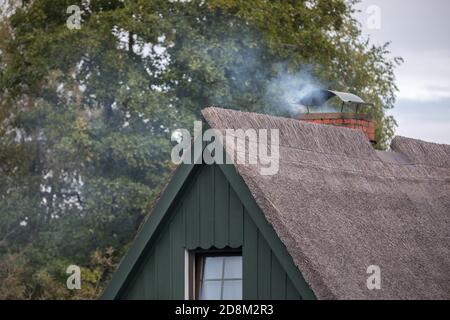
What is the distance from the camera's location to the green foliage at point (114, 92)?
2767cm

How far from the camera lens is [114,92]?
28.3 m

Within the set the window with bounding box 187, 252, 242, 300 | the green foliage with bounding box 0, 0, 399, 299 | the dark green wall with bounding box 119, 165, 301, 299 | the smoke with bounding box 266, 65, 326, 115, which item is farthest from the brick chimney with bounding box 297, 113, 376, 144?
the smoke with bounding box 266, 65, 326, 115

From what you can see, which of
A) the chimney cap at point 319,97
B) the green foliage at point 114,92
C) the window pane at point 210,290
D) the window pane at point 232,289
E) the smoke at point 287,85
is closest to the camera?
the window pane at point 232,289

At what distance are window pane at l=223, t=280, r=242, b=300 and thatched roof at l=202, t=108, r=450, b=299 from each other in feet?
3.43

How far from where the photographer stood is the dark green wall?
11328mm

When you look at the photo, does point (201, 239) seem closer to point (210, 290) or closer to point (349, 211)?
point (210, 290)

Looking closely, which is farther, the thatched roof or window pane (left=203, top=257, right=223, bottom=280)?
window pane (left=203, top=257, right=223, bottom=280)

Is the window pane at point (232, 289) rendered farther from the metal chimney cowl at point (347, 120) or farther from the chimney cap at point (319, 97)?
the chimney cap at point (319, 97)

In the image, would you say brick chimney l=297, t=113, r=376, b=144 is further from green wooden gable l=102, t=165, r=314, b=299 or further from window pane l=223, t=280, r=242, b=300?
window pane l=223, t=280, r=242, b=300

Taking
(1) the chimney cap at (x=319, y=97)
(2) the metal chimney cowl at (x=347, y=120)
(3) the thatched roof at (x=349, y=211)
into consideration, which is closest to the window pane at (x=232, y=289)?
(3) the thatched roof at (x=349, y=211)

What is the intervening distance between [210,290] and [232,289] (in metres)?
0.26

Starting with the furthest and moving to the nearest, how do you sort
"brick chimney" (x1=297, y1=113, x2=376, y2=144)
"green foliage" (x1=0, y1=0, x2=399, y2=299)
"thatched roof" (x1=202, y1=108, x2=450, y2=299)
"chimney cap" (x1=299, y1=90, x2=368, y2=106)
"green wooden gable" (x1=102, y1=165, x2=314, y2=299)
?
"green foliage" (x1=0, y1=0, x2=399, y2=299), "chimney cap" (x1=299, y1=90, x2=368, y2=106), "brick chimney" (x1=297, y1=113, x2=376, y2=144), "green wooden gable" (x1=102, y1=165, x2=314, y2=299), "thatched roof" (x1=202, y1=108, x2=450, y2=299)
